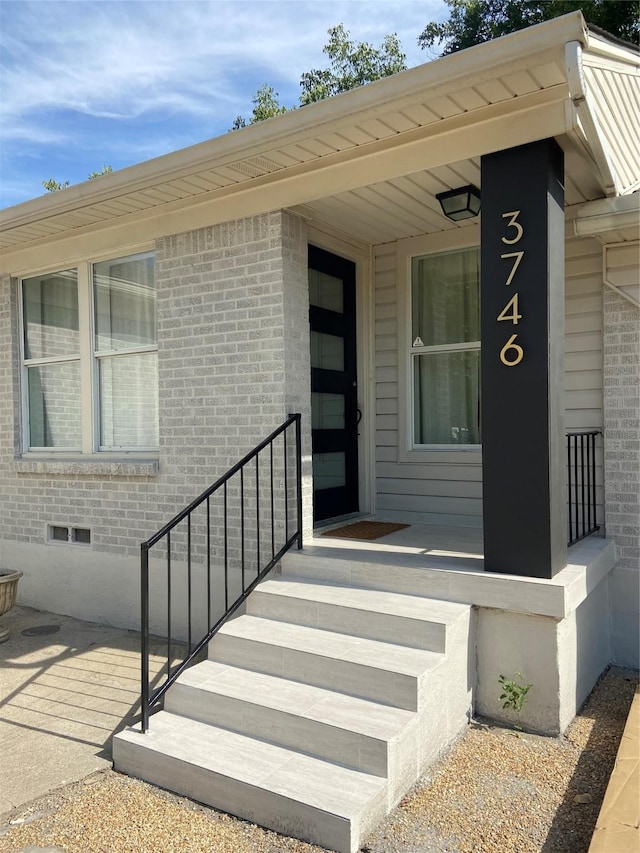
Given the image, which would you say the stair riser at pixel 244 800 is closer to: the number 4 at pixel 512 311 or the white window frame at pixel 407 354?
the number 4 at pixel 512 311

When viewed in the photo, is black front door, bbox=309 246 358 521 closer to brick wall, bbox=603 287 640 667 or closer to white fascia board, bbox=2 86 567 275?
white fascia board, bbox=2 86 567 275

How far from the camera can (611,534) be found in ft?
13.2

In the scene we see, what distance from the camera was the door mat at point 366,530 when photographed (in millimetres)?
4473

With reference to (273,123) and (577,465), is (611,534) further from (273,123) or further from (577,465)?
(273,123)

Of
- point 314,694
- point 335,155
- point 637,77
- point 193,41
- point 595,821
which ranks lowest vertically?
point 595,821

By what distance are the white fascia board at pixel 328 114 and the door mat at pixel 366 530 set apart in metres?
2.46

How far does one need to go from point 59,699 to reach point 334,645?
1.69 metres

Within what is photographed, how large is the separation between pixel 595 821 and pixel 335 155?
3433 mm

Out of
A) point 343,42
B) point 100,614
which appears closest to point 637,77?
point 100,614

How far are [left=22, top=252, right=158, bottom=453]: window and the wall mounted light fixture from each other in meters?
2.26

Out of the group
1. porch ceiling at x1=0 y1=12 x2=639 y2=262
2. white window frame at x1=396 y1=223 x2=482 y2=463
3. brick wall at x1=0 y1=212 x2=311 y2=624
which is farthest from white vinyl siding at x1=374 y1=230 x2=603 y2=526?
brick wall at x1=0 y1=212 x2=311 y2=624

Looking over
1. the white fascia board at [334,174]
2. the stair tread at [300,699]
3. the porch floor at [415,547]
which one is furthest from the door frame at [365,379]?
the stair tread at [300,699]

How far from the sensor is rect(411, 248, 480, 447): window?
195 inches

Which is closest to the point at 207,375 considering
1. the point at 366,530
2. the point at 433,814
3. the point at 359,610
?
the point at 366,530
